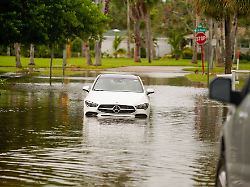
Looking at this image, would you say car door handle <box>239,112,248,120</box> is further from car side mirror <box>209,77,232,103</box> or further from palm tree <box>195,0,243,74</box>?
palm tree <box>195,0,243,74</box>

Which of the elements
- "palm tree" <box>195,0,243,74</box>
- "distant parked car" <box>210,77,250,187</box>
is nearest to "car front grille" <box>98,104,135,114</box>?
"distant parked car" <box>210,77,250,187</box>

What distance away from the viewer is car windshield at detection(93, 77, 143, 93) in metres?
21.8

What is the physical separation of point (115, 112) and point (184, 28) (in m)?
89.7

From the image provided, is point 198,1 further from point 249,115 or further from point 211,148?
point 249,115

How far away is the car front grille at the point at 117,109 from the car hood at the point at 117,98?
11 centimetres

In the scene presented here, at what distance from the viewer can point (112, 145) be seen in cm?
1538

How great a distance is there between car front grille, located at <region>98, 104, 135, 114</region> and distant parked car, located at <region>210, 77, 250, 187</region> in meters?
12.6

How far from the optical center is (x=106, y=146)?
15.2m

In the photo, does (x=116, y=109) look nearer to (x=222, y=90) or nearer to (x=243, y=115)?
(x=222, y=90)

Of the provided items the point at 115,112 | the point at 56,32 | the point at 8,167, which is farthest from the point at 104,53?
the point at 8,167

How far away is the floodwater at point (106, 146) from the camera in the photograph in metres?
11.5

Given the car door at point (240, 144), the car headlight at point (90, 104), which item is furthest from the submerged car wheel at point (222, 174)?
the car headlight at point (90, 104)

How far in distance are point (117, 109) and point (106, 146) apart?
5137mm

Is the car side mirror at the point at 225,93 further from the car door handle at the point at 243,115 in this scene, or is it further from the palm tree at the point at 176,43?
the palm tree at the point at 176,43
